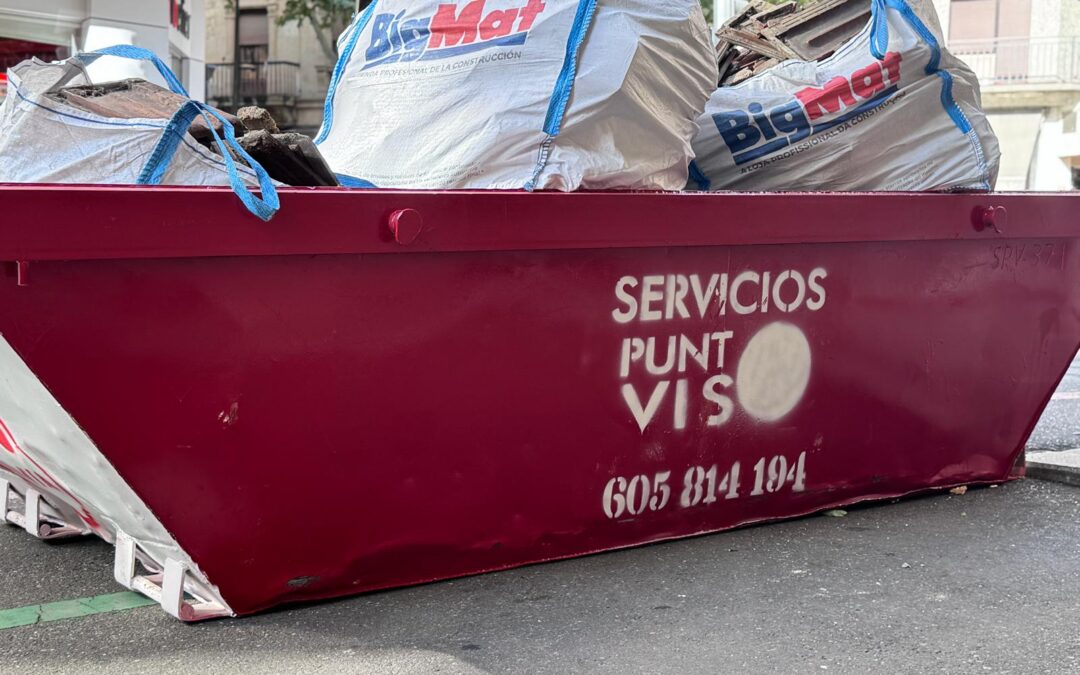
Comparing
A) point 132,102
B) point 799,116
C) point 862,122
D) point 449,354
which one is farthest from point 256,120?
point 862,122

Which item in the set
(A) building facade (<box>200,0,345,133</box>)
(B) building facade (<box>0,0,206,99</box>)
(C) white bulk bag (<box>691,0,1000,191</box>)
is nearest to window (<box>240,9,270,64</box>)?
(A) building facade (<box>200,0,345,133</box>)

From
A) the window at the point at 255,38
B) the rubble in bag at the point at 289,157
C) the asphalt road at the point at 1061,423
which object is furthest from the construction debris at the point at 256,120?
the window at the point at 255,38

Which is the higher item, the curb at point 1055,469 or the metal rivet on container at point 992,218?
the metal rivet on container at point 992,218

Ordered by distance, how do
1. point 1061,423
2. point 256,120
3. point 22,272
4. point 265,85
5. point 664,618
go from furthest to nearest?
point 265,85
point 1061,423
point 256,120
point 664,618
point 22,272

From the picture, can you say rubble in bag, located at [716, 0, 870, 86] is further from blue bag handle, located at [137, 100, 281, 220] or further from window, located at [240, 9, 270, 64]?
window, located at [240, 9, 270, 64]

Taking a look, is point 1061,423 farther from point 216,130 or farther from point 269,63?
point 269,63

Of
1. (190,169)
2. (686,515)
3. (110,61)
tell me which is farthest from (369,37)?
(110,61)

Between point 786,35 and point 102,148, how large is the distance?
2571 millimetres

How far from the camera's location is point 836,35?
4.16 meters

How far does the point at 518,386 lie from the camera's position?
2885mm

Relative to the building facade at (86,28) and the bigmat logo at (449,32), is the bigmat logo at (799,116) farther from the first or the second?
the building facade at (86,28)

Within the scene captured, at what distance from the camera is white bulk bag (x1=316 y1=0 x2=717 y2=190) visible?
2918 millimetres

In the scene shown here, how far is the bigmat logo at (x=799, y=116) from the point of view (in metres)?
3.47

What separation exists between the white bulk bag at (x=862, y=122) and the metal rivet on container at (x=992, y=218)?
89 millimetres
